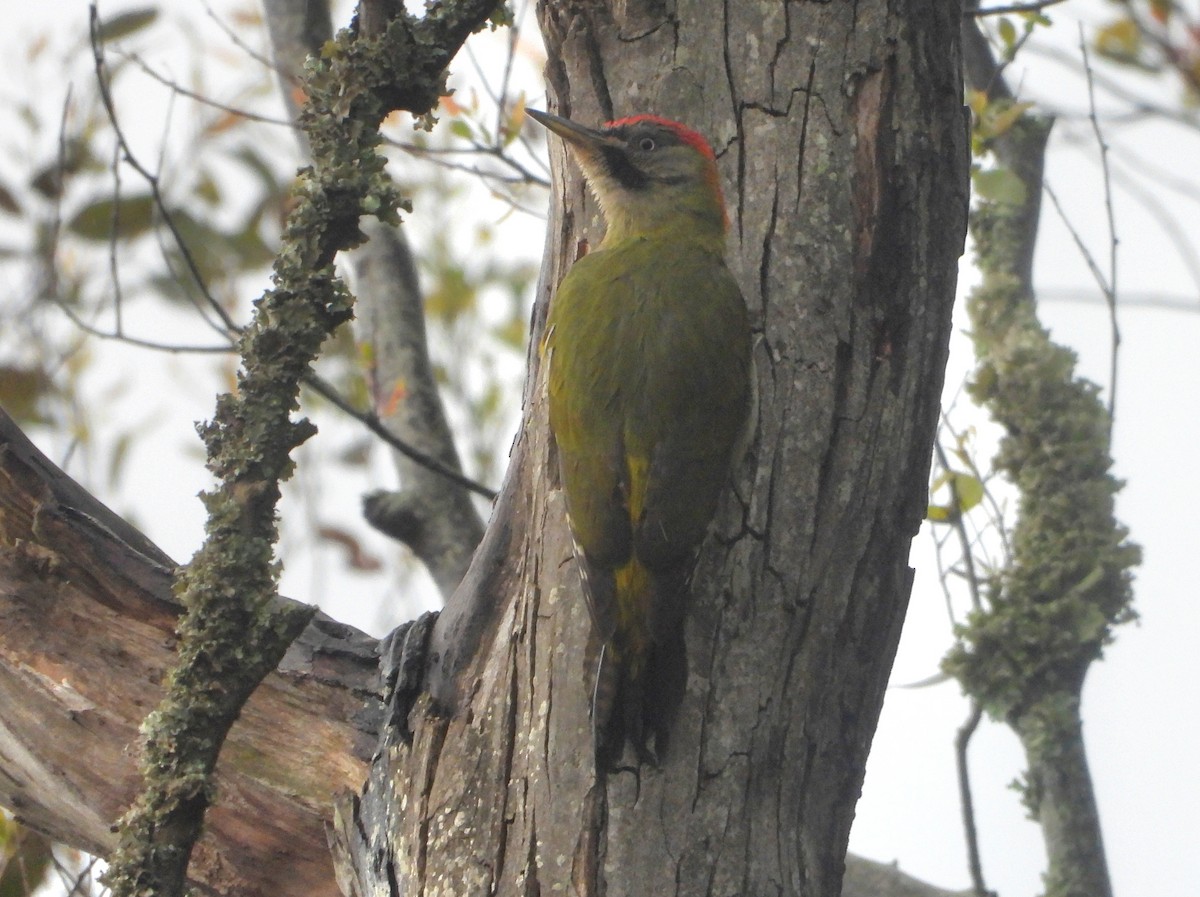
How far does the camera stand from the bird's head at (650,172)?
10.6 ft

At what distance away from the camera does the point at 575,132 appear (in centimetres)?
335

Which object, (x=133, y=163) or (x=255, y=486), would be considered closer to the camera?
(x=255, y=486)

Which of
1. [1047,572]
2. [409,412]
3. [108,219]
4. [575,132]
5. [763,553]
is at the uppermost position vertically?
[108,219]

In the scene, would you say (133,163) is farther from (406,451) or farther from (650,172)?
(650,172)

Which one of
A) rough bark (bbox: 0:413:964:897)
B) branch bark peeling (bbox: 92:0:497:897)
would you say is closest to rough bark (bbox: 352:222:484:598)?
rough bark (bbox: 0:413:964:897)

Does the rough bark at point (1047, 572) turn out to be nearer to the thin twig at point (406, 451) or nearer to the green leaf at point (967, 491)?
the green leaf at point (967, 491)

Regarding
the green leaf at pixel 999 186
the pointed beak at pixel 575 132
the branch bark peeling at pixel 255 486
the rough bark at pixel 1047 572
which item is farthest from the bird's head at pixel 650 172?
the rough bark at pixel 1047 572

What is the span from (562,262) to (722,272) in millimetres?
450

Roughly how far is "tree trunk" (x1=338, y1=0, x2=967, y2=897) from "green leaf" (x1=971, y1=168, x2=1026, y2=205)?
1.63 metres

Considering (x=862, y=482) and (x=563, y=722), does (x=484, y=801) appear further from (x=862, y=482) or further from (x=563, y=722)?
(x=862, y=482)

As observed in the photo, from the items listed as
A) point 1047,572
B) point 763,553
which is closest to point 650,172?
point 763,553

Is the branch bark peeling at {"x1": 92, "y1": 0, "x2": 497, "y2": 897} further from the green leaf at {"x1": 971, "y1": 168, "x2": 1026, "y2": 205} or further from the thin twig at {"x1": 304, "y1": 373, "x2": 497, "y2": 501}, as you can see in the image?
the green leaf at {"x1": 971, "y1": 168, "x2": 1026, "y2": 205}

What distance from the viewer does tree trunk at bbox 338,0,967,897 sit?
2721mm

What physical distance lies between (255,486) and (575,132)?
1.33 meters
